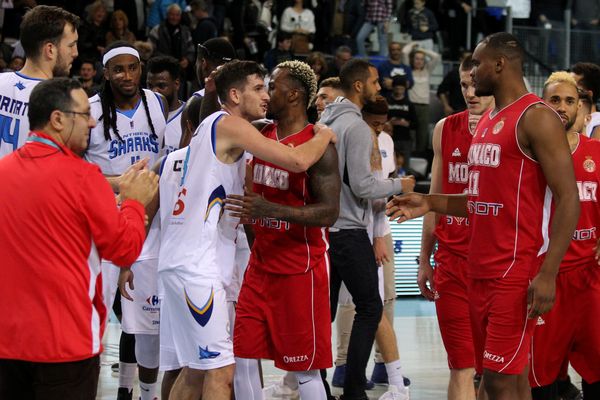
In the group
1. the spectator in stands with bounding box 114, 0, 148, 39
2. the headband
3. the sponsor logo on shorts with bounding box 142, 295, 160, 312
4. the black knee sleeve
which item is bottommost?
the black knee sleeve

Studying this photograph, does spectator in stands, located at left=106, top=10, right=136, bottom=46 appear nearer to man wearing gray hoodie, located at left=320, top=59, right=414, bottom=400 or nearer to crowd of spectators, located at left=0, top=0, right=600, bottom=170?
crowd of spectators, located at left=0, top=0, right=600, bottom=170

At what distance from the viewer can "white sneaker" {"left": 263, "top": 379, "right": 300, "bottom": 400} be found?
839 cm

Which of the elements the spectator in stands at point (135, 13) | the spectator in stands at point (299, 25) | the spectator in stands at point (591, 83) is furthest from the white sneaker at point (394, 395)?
the spectator in stands at point (135, 13)

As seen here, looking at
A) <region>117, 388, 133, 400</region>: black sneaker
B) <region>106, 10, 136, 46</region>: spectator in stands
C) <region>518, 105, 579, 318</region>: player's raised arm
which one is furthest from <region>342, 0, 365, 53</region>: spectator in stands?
<region>518, 105, 579, 318</region>: player's raised arm

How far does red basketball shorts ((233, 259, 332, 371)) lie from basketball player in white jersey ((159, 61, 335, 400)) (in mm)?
268

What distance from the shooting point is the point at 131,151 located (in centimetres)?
738

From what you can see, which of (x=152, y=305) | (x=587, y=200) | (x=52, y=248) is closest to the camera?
(x=52, y=248)

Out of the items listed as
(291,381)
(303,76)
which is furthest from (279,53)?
(303,76)

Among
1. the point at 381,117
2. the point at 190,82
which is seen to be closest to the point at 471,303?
the point at 381,117

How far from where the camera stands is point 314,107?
32.1 feet

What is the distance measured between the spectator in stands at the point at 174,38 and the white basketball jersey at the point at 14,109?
31.9 ft

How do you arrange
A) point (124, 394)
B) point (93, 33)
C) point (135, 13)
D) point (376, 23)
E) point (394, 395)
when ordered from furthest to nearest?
point (376, 23)
point (135, 13)
point (93, 33)
point (394, 395)
point (124, 394)

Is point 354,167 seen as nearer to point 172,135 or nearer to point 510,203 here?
point 172,135

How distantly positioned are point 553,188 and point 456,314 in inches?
67.5
